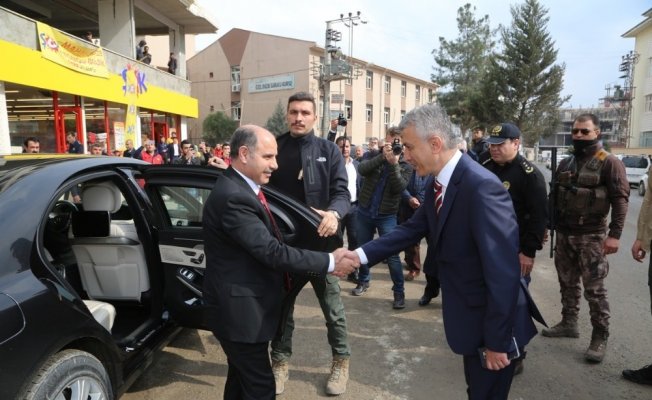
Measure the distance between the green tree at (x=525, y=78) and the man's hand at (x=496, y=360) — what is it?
34.2 meters

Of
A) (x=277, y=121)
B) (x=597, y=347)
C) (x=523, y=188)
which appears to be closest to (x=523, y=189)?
(x=523, y=188)

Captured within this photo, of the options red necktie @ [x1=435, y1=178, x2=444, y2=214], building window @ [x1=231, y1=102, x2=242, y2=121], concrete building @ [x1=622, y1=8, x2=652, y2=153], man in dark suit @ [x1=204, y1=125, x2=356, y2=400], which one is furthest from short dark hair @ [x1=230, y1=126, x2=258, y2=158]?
concrete building @ [x1=622, y1=8, x2=652, y2=153]

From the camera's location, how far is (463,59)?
42.5 metres

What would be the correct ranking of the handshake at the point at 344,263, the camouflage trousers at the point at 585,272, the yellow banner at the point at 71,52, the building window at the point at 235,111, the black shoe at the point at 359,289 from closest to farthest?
the handshake at the point at 344,263 → the camouflage trousers at the point at 585,272 → the black shoe at the point at 359,289 → the yellow banner at the point at 71,52 → the building window at the point at 235,111

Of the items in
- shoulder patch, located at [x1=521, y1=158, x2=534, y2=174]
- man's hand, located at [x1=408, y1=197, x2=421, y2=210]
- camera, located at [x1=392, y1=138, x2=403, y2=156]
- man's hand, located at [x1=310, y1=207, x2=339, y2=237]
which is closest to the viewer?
man's hand, located at [x1=310, y1=207, x2=339, y2=237]

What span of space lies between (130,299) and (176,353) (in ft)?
2.37

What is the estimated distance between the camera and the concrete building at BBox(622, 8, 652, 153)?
37.5 metres

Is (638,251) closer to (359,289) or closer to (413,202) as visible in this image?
(413,202)

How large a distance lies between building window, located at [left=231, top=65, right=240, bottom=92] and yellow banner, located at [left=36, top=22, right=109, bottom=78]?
26163 mm

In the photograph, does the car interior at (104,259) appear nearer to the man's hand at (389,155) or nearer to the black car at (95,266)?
the black car at (95,266)

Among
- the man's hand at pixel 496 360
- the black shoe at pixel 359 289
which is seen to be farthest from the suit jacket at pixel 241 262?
the black shoe at pixel 359 289

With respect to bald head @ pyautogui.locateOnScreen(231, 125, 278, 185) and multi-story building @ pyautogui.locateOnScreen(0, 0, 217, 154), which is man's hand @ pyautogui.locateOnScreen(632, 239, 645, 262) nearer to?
bald head @ pyautogui.locateOnScreen(231, 125, 278, 185)

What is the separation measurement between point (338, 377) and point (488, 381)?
4.50 ft

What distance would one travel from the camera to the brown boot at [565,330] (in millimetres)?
3938
